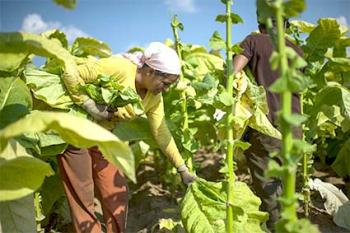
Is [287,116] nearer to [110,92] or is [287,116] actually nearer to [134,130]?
[110,92]

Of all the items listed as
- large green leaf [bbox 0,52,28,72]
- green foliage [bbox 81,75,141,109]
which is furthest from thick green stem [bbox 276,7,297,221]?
green foliage [bbox 81,75,141,109]

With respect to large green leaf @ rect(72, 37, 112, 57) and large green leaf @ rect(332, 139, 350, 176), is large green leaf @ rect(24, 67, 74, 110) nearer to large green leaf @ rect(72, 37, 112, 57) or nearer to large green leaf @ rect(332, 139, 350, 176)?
large green leaf @ rect(72, 37, 112, 57)

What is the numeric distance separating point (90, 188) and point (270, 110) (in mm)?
1161

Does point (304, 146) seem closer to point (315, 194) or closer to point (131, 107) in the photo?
point (131, 107)

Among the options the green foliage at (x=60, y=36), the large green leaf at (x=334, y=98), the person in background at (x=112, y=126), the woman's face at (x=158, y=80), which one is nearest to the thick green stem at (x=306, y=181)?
the large green leaf at (x=334, y=98)

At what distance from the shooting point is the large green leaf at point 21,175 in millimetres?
1771

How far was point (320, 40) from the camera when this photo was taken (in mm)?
3711

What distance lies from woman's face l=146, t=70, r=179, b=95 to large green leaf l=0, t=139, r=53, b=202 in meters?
1.28

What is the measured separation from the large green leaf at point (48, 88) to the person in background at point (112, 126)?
0.05 metres

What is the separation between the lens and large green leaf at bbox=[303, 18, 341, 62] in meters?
3.69

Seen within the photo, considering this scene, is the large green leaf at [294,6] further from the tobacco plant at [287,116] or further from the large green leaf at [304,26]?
the large green leaf at [304,26]

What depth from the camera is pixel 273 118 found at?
333cm

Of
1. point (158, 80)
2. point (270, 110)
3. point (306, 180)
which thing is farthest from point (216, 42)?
point (306, 180)

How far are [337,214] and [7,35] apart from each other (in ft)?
8.13
